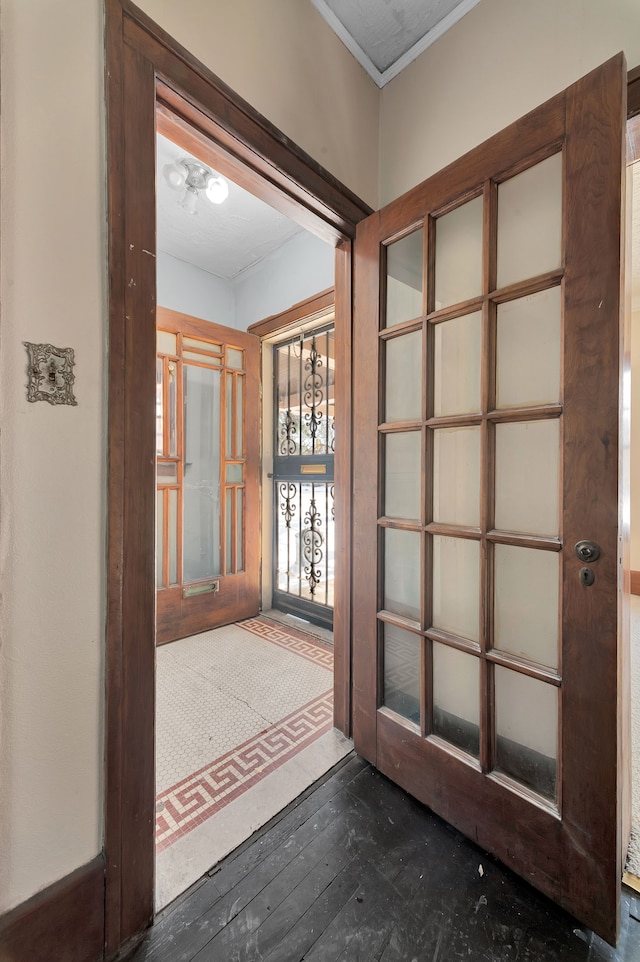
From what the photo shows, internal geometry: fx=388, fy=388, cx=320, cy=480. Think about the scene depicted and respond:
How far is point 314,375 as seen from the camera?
2.77 metres

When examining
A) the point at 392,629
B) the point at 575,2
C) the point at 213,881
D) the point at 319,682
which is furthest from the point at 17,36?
the point at 319,682

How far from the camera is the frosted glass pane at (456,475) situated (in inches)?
48.4

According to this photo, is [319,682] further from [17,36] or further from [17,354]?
[17,36]

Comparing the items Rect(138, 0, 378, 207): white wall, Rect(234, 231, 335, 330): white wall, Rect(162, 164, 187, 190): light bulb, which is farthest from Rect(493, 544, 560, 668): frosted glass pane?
Rect(162, 164, 187, 190): light bulb

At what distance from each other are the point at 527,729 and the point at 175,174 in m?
2.77

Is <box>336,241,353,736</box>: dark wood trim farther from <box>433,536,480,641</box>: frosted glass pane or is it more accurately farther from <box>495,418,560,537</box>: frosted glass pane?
<box>495,418,560,537</box>: frosted glass pane

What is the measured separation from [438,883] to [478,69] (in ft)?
8.28

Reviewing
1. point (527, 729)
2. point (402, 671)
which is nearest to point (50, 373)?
point (402, 671)

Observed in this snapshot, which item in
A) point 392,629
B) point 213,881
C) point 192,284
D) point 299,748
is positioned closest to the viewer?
point 213,881

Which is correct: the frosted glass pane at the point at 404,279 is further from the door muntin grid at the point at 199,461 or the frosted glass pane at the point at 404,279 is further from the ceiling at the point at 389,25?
the door muntin grid at the point at 199,461

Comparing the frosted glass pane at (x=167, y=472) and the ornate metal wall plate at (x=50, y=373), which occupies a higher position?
the ornate metal wall plate at (x=50, y=373)

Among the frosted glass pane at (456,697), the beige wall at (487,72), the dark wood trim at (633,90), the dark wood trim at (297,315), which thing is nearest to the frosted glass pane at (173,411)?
the dark wood trim at (297,315)

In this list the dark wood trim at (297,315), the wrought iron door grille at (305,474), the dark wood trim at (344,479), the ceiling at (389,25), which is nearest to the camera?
the ceiling at (389,25)

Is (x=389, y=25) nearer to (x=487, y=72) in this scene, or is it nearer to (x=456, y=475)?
(x=487, y=72)
